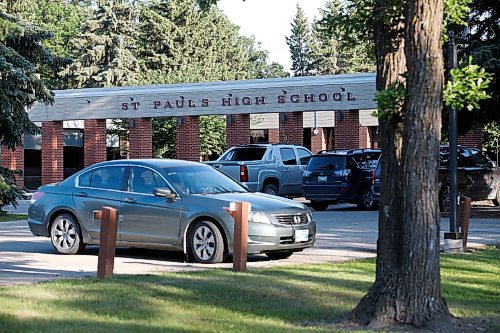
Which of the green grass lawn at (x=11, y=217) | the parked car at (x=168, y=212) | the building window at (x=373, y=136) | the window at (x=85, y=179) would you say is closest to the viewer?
the parked car at (x=168, y=212)

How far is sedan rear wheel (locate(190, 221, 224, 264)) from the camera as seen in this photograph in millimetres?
13484

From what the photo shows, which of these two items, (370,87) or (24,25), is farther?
(370,87)

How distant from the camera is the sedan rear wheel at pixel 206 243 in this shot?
13484 mm

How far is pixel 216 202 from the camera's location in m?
13.7

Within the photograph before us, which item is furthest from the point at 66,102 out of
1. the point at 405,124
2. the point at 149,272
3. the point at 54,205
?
the point at 405,124

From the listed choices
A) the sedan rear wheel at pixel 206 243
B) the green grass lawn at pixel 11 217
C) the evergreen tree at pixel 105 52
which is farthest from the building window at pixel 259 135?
the sedan rear wheel at pixel 206 243

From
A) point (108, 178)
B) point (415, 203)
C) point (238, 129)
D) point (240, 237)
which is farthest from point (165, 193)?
point (238, 129)

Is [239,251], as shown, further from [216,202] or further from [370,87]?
[370,87]

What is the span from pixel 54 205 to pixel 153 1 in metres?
61.4

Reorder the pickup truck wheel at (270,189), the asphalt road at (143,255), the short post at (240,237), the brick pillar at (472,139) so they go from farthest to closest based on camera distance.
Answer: the brick pillar at (472,139), the pickup truck wheel at (270,189), the asphalt road at (143,255), the short post at (240,237)

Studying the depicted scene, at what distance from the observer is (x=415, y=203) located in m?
8.02

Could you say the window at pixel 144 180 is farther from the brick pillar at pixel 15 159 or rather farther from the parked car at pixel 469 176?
the brick pillar at pixel 15 159

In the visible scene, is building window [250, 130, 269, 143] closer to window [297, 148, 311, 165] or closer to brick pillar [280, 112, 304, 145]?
brick pillar [280, 112, 304, 145]

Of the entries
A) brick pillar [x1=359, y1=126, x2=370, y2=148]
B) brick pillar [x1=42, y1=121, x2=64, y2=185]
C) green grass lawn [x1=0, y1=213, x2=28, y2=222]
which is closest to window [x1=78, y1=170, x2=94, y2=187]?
green grass lawn [x1=0, y1=213, x2=28, y2=222]
